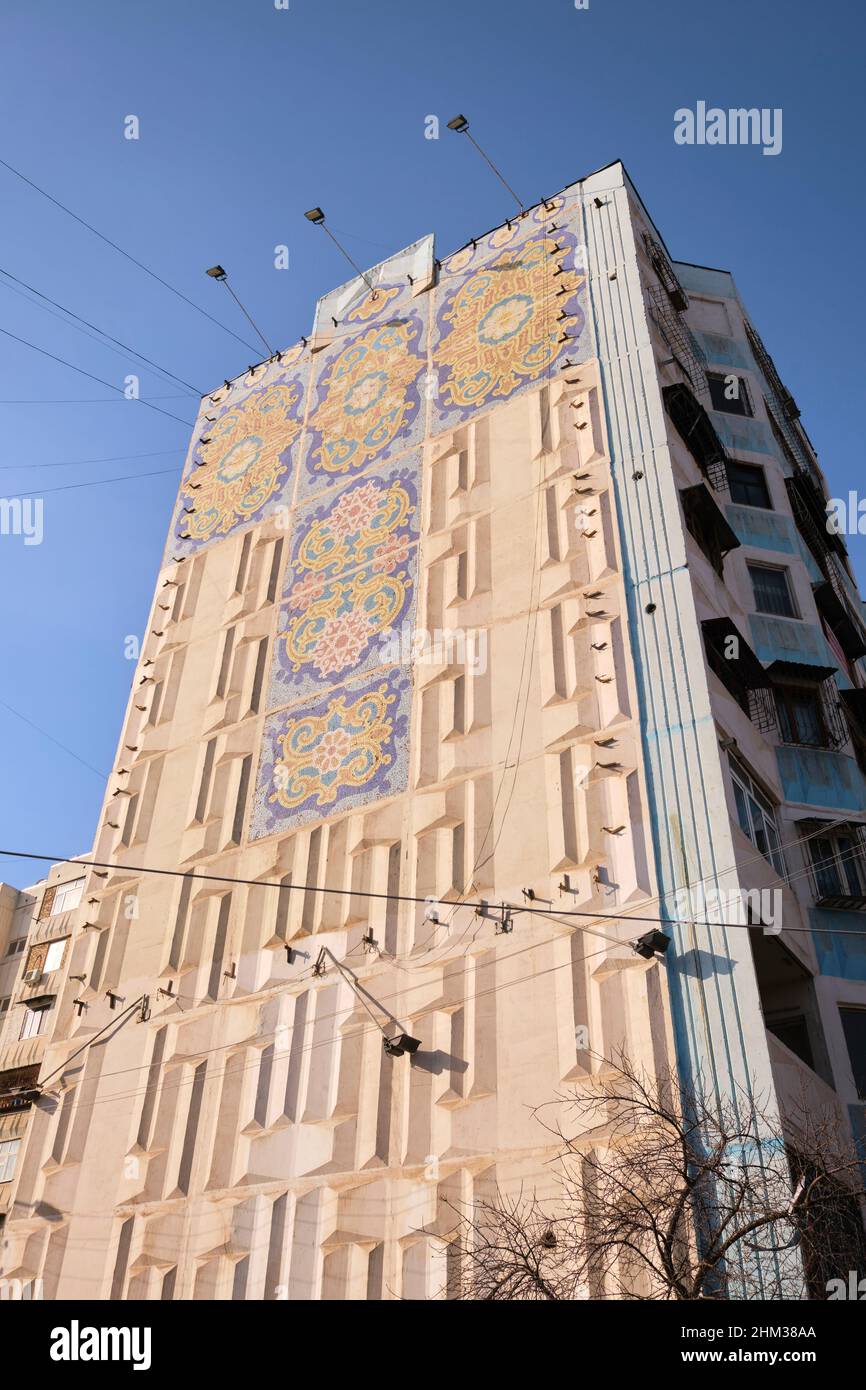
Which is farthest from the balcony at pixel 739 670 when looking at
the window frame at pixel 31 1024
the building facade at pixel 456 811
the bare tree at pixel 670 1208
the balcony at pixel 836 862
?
the window frame at pixel 31 1024

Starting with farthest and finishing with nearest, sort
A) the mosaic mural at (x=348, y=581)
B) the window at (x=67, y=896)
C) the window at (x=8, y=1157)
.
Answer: the window at (x=67, y=896), the window at (x=8, y=1157), the mosaic mural at (x=348, y=581)

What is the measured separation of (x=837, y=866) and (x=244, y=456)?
21.8 meters

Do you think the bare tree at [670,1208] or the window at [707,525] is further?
the window at [707,525]

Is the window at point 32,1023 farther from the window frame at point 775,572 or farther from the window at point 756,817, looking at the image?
the window frame at point 775,572

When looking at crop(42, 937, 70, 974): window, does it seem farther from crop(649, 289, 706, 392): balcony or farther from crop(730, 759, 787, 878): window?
crop(649, 289, 706, 392): balcony

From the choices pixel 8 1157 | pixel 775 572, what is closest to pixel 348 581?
pixel 775 572

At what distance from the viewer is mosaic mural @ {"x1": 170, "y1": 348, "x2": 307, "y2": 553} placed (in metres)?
32.1

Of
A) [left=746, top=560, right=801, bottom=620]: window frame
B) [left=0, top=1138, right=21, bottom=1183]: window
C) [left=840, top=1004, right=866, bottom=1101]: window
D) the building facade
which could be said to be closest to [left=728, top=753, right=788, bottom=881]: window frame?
the building facade

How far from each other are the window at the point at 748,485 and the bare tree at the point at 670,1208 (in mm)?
16867

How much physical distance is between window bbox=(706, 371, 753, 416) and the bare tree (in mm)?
20781

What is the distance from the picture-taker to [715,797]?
59.1ft

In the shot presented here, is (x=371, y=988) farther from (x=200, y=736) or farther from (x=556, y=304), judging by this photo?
(x=556, y=304)

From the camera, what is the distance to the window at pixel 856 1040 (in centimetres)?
1867
